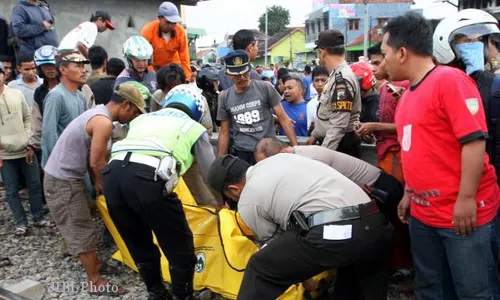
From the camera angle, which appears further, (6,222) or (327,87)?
(6,222)

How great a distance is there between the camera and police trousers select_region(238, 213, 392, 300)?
2.47 meters

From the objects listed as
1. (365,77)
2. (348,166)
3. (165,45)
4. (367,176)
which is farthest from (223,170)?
(165,45)

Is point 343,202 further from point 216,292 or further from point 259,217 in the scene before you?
point 216,292

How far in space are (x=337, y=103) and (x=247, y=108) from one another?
1.03m

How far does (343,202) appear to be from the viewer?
2529 millimetres

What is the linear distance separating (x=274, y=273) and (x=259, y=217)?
0.32m

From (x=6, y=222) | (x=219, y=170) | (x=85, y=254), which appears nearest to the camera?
(x=219, y=170)

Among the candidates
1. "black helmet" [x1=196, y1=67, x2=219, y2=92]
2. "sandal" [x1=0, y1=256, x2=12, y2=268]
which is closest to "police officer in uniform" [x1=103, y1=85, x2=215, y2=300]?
"sandal" [x1=0, y1=256, x2=12, y2=268]

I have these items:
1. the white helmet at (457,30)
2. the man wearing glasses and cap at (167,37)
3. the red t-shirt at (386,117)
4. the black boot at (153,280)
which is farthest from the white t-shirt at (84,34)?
the white helmet at (457,30)

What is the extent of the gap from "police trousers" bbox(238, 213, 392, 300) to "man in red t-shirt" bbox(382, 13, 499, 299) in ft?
0.80

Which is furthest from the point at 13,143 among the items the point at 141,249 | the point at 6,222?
the point at 141,249

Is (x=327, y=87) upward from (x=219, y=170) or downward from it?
upward

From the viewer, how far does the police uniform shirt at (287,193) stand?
99.3 inches

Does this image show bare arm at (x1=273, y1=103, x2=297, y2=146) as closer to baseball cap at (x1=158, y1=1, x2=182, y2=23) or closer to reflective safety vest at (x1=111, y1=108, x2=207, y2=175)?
reflective safety vest at (x1=111, y1=108, x2=207, y2=175)
